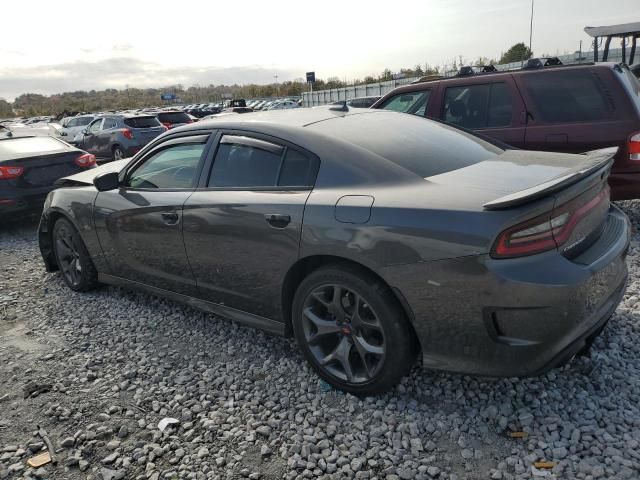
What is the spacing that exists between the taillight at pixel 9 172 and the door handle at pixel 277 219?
5.66m

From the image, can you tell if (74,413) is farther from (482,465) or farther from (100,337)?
(482,465)

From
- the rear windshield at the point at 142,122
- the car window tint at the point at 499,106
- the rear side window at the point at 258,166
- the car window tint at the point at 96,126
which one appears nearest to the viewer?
the rear side window at the point at 258,166

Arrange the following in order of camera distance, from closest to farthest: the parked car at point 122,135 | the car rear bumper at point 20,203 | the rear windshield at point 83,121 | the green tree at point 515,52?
the car rear bumper at point 20,203, the parked car at point 122,135, the rear windshield at point 83,121, the green tree at point 515,52

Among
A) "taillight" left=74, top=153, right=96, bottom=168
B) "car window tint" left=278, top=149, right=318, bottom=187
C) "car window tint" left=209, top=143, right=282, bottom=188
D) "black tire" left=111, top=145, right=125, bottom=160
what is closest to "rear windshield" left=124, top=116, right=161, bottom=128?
"black tire" left=111, top=145, right=125, bottom=160

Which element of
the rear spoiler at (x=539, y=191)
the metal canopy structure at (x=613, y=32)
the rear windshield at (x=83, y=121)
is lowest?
the rear spoiler at (x=539, y=191)

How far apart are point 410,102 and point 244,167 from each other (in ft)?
12.8

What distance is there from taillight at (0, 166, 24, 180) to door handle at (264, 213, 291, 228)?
18.6 feet

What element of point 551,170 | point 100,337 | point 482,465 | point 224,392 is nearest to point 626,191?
point 551,170

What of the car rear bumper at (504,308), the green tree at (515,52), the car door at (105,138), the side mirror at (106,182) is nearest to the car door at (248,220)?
the car rear bumper at (504,308)

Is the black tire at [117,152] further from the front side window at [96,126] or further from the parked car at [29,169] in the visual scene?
the parked car at [29,169]

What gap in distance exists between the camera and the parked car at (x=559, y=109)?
471 cm

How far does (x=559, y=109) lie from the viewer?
5.07m

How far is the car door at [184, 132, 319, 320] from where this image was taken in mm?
2787

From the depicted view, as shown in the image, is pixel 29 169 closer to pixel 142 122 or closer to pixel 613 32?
pixel 142 122
